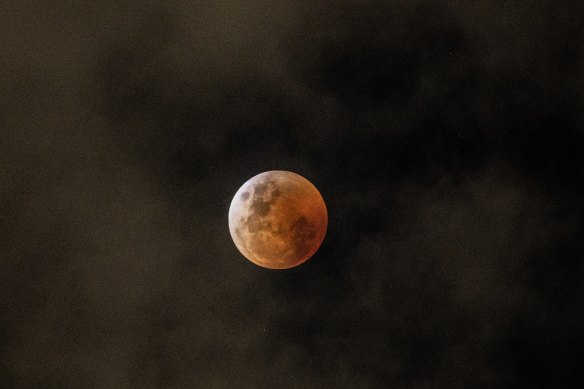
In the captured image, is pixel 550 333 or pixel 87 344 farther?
pixel 550 333

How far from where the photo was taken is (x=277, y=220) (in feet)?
34.0

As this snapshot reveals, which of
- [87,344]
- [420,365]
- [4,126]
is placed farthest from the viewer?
[420,365]

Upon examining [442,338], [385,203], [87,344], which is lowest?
[87,344]

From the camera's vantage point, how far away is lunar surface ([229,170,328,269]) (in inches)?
410

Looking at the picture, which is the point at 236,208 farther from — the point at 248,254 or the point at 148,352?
the point at 148,352

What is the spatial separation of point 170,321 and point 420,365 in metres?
7.54

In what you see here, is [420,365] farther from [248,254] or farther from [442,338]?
[248,254]

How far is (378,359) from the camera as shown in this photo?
753 inches

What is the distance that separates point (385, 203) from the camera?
19750 mm

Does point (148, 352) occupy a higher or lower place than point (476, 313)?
lower

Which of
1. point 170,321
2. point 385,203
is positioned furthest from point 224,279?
point 385,203

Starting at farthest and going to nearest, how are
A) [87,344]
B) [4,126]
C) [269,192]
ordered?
[87,344]
[4,126]
[269,192]

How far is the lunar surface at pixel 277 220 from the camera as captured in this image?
34.1 ft

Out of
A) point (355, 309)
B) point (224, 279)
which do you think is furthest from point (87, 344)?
point (355, 309)
